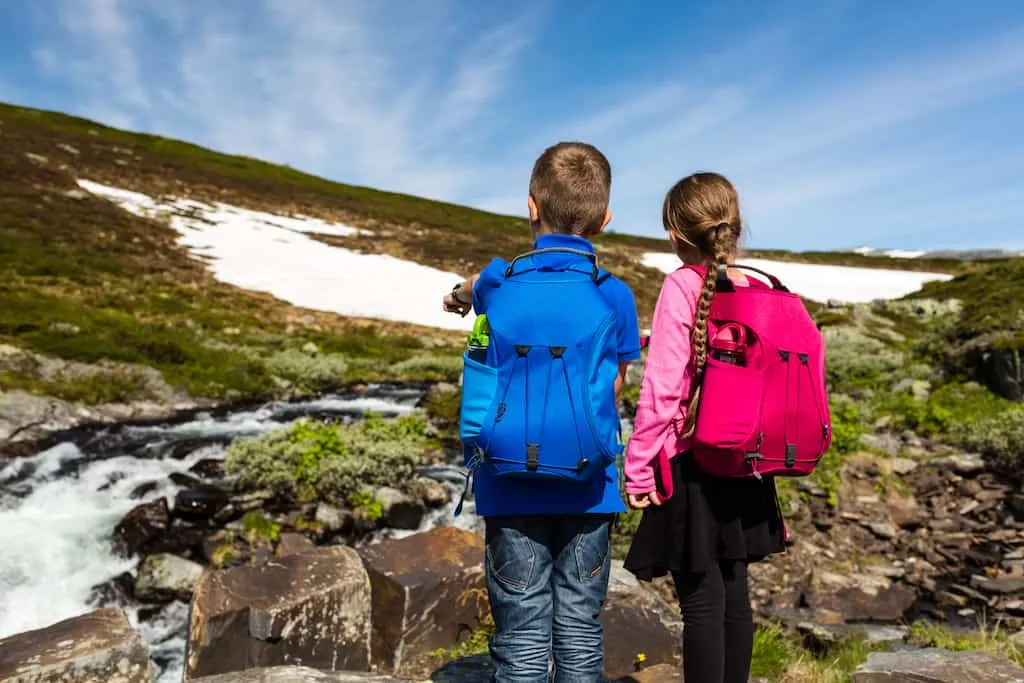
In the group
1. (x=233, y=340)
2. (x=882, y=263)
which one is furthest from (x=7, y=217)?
(x=882, y=263)

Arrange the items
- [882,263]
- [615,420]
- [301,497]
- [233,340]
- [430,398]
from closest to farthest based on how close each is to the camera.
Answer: [615,420], [301,497], [430,398], [233,340], [882,263]

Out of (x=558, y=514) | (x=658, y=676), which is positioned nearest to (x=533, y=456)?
(x=558, y=514)

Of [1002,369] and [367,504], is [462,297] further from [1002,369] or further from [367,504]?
[1002,369]

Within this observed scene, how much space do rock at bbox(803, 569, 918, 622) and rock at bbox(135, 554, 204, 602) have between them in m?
6.31

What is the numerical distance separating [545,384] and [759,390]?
0.85m

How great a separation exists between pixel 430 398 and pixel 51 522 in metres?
7.70

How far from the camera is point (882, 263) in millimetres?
65375

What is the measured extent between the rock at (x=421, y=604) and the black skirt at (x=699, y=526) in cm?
276

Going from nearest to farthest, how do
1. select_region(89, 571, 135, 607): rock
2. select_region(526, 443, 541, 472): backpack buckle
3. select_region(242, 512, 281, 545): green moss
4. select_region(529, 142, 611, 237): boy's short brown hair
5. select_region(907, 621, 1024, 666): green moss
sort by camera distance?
select_region(526, 443, 541, 472): backpack buckle, select_region(529, 142, 611, 237): boy's short brown hair, select_region(907, 621, 1024, 666): green moss, select_region(89, 571, 135, 607): rock, select_region(242, 512, 281, 545): green moss

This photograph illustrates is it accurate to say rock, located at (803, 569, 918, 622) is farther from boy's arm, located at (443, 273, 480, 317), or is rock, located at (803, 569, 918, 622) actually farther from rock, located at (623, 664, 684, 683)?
boy's arm, located at (443, 273, 480, 317)

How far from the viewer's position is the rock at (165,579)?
6.66 meters

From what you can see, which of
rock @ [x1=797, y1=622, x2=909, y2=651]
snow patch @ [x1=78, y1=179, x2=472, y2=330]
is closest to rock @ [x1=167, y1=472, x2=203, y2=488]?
rock @ [x1=797, y1=622, x2=909, y2=651]

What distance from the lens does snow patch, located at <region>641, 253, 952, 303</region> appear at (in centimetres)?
4547

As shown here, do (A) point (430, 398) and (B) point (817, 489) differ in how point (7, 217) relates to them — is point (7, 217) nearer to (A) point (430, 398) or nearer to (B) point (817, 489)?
(A) point (430, 398)
